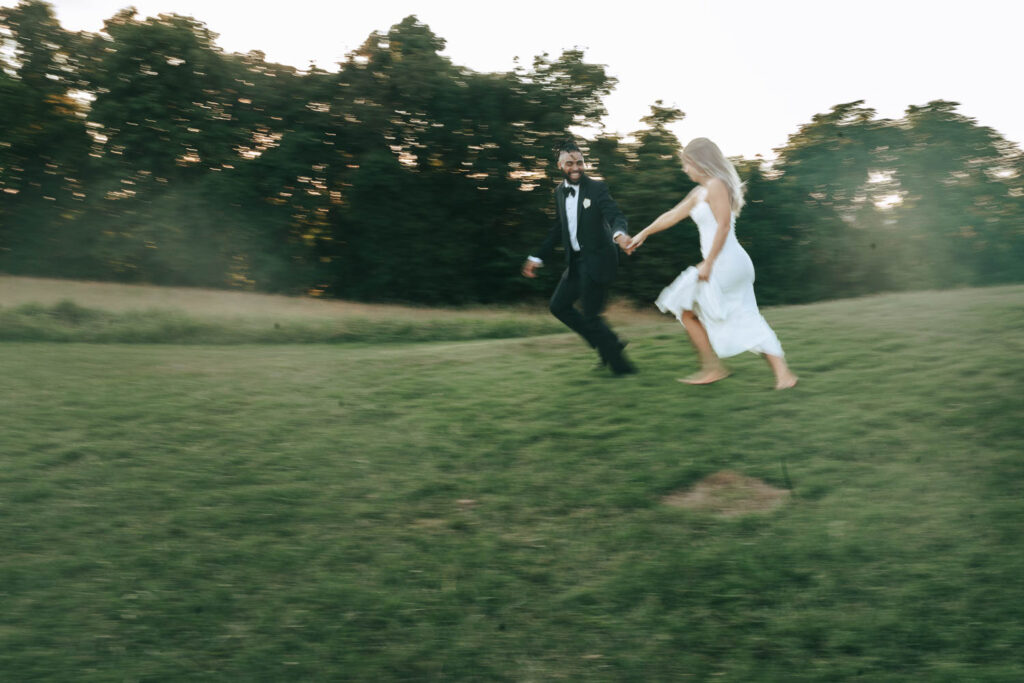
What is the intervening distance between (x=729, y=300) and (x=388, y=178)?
1528cm

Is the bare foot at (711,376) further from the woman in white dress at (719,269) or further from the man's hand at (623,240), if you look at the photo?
the man's hand at (623,240)

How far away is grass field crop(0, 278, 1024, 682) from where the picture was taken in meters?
4.37

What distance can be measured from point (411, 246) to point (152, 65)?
7.72m

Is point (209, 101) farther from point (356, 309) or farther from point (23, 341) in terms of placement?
point (23, 341)

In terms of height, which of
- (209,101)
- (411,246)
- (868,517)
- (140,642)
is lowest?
(140,642)

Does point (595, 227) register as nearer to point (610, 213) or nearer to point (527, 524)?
point (610, 213)

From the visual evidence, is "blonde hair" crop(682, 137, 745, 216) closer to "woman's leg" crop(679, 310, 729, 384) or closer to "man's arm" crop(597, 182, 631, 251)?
"man's arm" crop(597, 182, 631, 251)

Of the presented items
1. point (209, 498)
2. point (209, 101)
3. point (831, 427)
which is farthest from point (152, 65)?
point (831, 427)

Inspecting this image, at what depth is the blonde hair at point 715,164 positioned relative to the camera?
729 cm

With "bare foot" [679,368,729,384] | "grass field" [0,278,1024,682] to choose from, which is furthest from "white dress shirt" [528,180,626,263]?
"bare foot" [679,368,729,384]

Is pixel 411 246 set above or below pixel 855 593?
above

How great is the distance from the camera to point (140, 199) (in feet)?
70.8

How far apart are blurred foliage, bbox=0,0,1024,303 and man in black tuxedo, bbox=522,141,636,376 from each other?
13.5 metres

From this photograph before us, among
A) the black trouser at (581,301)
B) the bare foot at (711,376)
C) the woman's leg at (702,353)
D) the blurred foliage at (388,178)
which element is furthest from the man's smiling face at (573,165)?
the blurred foliage at (388,178)
